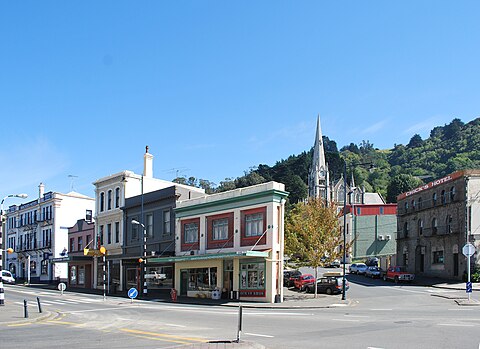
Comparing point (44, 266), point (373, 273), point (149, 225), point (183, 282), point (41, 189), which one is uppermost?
point (41, 189)

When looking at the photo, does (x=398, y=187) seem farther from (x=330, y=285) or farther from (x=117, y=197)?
(x=330, y=285)

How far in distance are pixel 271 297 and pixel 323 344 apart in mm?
21970

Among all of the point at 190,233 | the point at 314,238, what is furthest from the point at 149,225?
the point at 314,238

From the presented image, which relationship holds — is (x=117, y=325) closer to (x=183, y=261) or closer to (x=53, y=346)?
(x=53, y=346)

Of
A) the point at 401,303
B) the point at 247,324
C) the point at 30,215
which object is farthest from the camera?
the point at 30,215

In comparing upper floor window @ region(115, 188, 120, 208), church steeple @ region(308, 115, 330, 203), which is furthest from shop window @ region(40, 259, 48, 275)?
church steeple @ region(308, 115, 330, 203)

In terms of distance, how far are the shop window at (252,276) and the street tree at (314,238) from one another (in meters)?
3.12

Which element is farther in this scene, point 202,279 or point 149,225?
point 149,225

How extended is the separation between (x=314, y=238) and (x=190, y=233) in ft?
36.6

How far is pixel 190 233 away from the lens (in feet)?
151

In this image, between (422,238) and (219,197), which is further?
(422,238)

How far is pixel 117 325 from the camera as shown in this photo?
23.6 meters

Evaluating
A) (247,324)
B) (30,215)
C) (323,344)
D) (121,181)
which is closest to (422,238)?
(121,181)

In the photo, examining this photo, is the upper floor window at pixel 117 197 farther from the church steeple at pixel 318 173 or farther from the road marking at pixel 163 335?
the church steeple at pixel 318 173
